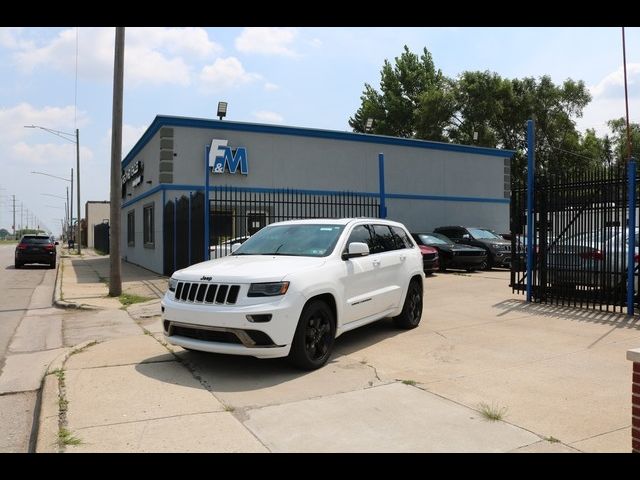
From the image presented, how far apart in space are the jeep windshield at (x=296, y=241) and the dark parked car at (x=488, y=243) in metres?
12.4

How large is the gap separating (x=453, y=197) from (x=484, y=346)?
1729cm

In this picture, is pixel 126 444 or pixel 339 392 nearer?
pixel 126 444

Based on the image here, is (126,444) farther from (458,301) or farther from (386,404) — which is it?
(458,301)

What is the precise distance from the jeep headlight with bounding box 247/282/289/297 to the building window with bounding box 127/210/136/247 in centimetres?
2059

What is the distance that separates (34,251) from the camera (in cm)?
2388

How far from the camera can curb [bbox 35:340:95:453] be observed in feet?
12.7

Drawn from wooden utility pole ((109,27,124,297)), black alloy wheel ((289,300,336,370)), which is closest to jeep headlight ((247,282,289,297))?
black alloy wheel ((289,300,336,370))

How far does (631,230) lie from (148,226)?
1682cm

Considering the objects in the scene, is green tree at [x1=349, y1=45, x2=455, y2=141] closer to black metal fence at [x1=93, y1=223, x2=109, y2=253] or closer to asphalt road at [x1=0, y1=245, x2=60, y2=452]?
black metal fence at [x1=93, y1=223, x2=109, y2=253]

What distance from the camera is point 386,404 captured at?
470 cm

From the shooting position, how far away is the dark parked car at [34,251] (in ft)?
77.8

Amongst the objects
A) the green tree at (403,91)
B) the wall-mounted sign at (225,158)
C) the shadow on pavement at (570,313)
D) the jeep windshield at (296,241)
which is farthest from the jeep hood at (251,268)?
the green tree at (403,91)

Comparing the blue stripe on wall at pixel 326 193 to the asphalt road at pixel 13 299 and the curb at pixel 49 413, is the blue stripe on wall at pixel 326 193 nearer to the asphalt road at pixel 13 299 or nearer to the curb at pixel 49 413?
the asphalt road at pixel 13 299
